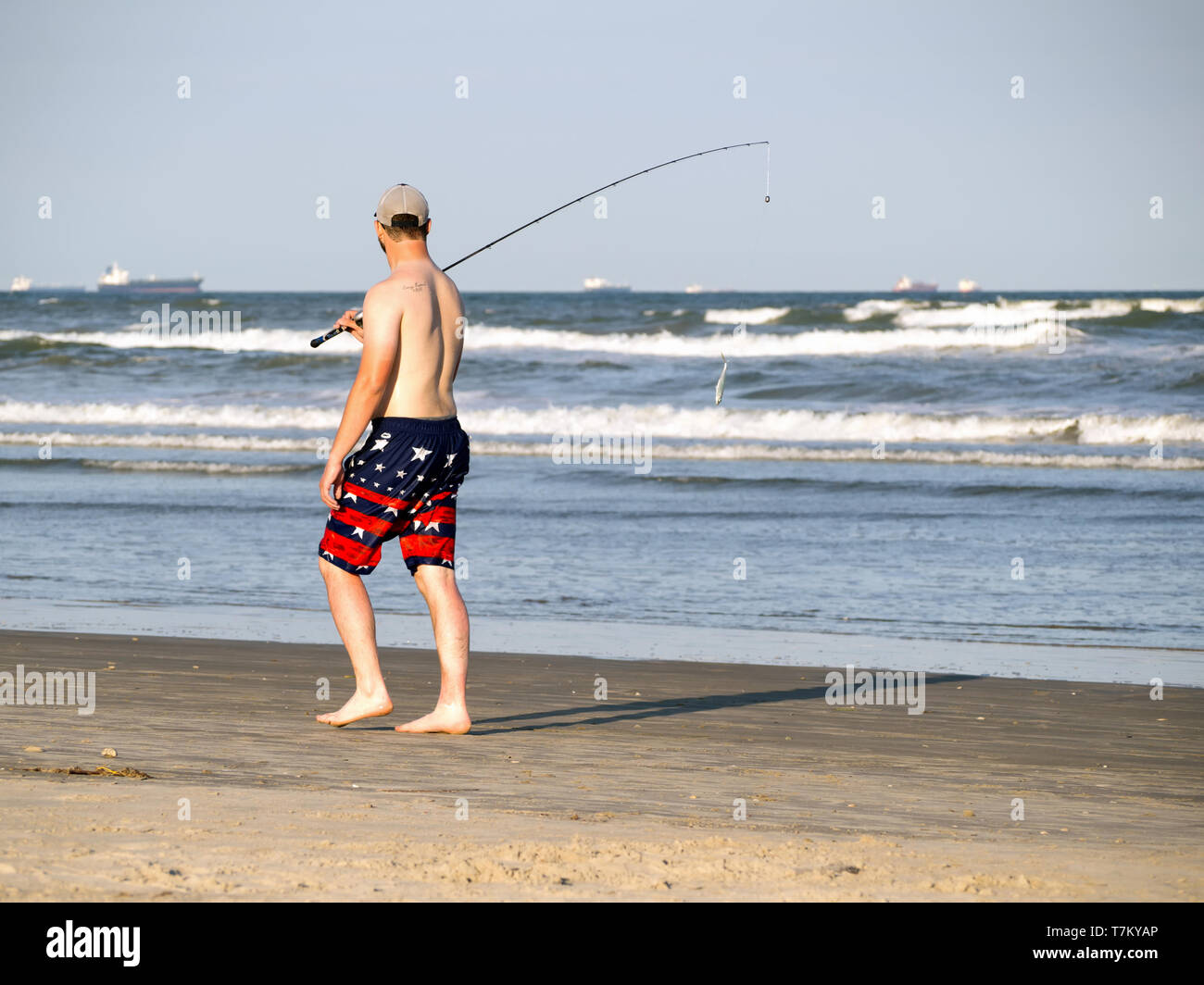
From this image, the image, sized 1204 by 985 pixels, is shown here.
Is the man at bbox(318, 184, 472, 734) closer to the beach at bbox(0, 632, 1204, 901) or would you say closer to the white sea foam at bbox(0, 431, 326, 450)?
the beach at bbox(0, 632, 1204, 901)

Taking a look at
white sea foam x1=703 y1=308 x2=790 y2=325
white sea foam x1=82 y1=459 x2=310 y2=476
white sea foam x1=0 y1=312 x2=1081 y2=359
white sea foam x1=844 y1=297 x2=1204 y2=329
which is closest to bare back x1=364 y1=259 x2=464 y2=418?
white sea foam x1=82 y1=459 x2=310 y2=476

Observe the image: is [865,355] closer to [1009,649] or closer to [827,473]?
[827,473]

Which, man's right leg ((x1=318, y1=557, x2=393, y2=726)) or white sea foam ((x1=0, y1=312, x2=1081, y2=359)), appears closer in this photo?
man's right leg ((x1=318, y1=557, x2=393, y2=726))

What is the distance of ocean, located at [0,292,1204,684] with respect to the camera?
8398mm

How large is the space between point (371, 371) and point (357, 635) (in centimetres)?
90

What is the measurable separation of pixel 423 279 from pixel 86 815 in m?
1.93

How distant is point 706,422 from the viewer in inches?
899

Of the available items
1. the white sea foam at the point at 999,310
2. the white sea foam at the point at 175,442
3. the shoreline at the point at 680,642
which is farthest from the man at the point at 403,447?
the white sea foam at the point at 999,310

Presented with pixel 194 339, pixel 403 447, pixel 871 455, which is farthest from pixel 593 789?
pixel 194 339

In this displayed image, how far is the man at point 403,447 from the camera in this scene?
4.42 meters

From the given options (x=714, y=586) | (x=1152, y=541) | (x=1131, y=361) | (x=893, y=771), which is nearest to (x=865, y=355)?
(x=1131, y=361)

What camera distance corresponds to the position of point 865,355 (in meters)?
33.6

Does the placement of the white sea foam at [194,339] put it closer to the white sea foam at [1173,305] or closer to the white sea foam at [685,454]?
the white sea foam at [685,454]

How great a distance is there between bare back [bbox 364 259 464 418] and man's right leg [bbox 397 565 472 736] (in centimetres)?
53
